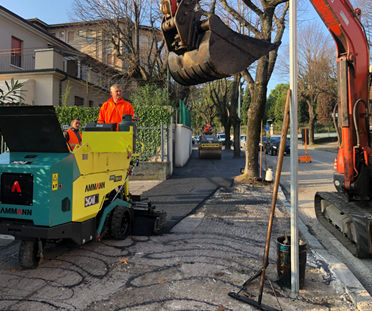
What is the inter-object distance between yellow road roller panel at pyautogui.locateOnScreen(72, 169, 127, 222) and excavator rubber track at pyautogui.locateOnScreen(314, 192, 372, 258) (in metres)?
3.70

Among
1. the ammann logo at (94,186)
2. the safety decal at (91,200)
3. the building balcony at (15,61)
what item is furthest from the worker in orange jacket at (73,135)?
the building balcony at (15,61)

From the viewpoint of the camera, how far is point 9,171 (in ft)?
12.6

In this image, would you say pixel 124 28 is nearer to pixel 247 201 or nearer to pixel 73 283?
pixel 247 201

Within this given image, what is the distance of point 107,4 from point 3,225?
61.8ft

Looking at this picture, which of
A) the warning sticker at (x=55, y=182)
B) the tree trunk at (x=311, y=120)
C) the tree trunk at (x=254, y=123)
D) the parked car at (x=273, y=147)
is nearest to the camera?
the warning sticker at (x=55, y=182)

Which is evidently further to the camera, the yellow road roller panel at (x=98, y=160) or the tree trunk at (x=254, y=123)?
the tree trunk at (x=254, y=123)

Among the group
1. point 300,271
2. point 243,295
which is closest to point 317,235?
point 300,271

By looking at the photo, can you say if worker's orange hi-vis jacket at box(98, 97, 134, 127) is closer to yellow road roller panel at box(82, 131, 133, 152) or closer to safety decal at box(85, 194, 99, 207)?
yellow road roller panel at box(82, 131, 133, 152)

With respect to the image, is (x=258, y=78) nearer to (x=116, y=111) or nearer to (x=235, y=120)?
(x=116, y=111)

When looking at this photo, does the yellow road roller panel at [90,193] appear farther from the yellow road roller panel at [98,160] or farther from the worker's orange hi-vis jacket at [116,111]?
the worker's orange hi-vis jacket at [116,111]

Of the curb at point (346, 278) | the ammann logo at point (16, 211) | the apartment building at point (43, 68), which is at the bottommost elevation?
the curb at point (346, 278)

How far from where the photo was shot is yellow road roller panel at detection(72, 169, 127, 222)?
13.0 feet

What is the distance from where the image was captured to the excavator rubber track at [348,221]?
4.61 metres

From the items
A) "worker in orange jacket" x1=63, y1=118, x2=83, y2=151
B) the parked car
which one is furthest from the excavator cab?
the parked car
